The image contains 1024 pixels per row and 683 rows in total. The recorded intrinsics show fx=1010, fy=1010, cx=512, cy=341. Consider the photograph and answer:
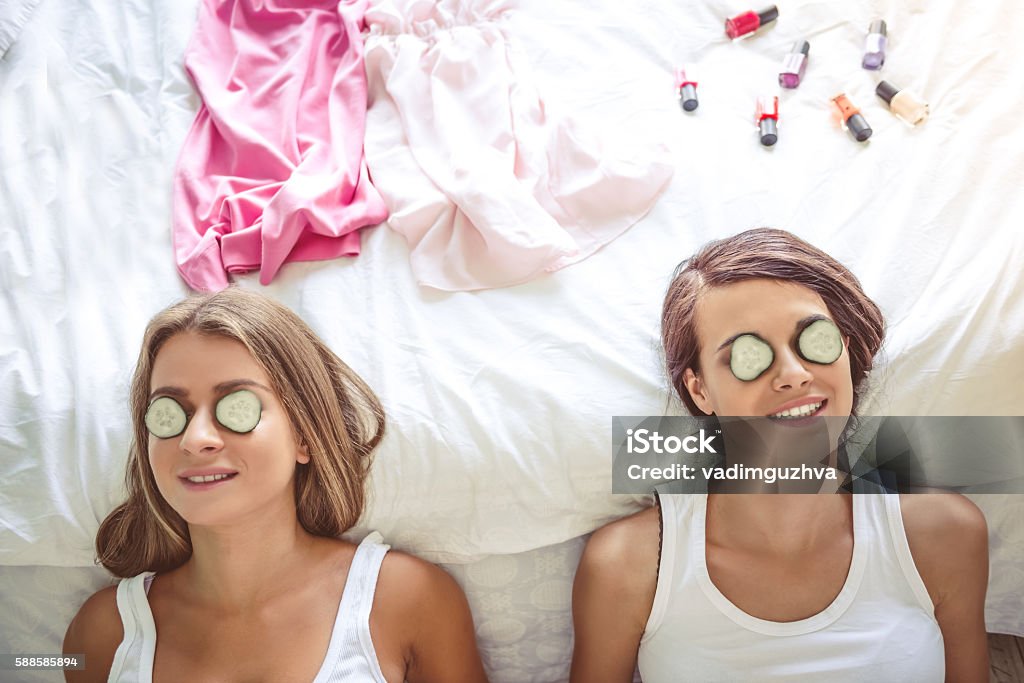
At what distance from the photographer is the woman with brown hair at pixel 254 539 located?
1125 mm

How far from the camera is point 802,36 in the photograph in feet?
5.11

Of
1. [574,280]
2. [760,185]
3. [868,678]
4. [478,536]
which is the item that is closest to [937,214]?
[760,185]

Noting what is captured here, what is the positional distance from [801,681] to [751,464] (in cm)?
25

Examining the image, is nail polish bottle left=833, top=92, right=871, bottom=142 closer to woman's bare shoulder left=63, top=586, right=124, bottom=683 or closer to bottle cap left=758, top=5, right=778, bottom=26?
bottle cap left=758, top=5, right=778, bottom=26

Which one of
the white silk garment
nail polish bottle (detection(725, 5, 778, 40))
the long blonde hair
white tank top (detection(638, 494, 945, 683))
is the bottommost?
white tank top (detection(638, 494, 945, 683))

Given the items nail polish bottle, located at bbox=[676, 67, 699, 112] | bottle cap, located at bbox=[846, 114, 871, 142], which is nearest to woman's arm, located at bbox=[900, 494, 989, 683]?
bottle cap, located at bbox=[846, 114, 871, 142]

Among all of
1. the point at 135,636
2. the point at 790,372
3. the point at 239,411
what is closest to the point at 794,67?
the point at 790,372

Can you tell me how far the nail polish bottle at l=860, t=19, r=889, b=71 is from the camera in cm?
149

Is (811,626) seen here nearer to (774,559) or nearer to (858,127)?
(774,559)

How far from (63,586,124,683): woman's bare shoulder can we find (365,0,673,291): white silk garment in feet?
1.81

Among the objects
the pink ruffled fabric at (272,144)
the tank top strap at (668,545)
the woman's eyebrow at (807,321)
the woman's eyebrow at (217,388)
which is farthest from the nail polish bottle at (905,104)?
the woman's eyebrow at (217,388)

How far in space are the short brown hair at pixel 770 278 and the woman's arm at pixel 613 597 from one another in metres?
0.18

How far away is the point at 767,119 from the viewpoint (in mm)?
1443

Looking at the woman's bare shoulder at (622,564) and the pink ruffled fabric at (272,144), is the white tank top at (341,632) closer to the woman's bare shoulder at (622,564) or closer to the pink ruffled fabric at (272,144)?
the woman's bare shoulder at (622,564)
